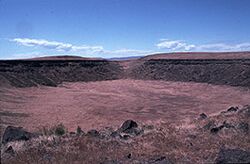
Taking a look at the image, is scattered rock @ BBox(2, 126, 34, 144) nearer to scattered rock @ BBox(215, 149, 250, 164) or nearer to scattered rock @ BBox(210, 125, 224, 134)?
scattered rock @ BBox(210, 125, 224, 134)

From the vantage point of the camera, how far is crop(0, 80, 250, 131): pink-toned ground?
118ft

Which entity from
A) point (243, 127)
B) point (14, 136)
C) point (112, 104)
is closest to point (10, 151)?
point (14, 136)

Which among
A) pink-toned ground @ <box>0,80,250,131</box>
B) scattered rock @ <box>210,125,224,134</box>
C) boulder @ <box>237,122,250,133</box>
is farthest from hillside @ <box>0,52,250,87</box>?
boulder @ <box>237,122,250,133</box>

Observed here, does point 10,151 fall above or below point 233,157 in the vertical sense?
below

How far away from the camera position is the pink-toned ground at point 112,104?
118 feet

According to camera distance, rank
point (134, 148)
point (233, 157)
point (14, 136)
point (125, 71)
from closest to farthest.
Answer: point (233, 157) → point (134, 148) → point (14, 136) → point (125, 71)

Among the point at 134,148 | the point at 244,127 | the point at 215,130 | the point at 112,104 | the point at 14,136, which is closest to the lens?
the point at 134,148

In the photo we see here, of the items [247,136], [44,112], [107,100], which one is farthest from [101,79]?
[247,136]

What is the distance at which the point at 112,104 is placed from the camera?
4884 centimetres

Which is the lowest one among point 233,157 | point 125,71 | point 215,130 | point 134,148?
point 125,71

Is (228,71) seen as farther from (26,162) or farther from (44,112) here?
(26,162)

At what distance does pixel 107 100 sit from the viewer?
5288cm

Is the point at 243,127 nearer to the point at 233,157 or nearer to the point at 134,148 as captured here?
the point at 134,148

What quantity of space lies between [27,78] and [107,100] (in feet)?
67.7
